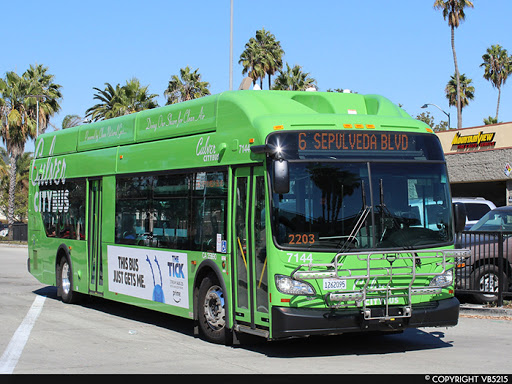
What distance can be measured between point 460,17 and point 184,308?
46.3 metres

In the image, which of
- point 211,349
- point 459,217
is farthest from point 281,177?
point 459,217

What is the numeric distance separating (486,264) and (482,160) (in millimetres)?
20815

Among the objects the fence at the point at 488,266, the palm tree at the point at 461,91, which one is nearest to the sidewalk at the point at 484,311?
the fence at the point at 488,266

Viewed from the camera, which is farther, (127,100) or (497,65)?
(497,65)

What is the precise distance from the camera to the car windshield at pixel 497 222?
52.5 ft

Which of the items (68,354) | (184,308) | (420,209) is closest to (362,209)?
(420,209)

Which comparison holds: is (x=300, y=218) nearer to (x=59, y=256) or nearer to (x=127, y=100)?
(x=59, y=256)

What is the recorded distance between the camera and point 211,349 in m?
9.89

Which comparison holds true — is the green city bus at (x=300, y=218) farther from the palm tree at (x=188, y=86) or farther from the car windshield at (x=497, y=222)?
the palm tree at (x=188, y=86)

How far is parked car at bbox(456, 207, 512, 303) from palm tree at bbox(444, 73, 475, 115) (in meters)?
56.5

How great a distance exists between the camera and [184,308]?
435 inches

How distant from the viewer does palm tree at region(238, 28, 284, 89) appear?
58.2m

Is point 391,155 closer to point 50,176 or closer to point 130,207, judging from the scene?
point 130,207

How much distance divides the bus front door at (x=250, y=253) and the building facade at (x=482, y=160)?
25.6 meters
